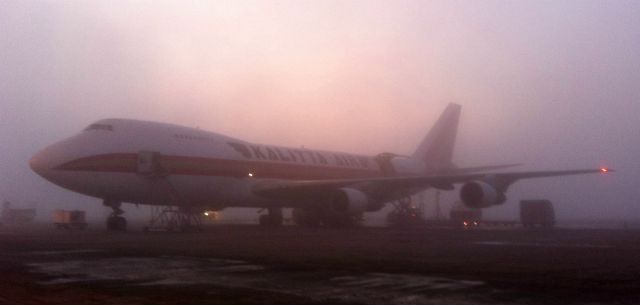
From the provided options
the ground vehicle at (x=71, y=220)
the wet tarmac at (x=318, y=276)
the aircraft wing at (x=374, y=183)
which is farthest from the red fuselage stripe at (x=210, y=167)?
the wet tarmac at (x=318, y=276)

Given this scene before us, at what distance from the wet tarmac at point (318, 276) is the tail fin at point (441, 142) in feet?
98.3

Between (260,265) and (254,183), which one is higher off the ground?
(254,183)

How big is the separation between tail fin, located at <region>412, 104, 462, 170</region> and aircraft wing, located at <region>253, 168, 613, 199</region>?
1177cm

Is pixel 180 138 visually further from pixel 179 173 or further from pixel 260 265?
pixel 260 265

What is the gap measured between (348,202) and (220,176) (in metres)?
6.14

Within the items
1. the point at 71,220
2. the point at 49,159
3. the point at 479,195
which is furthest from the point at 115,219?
the point at 479,195

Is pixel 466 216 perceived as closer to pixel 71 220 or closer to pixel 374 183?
pixel 374 183

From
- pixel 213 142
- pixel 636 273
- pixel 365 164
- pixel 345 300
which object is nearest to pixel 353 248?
pixel 636 273

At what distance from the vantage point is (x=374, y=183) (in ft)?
110

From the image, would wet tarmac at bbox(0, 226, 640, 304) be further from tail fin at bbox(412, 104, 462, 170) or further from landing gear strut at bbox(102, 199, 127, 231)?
tail fin at bbox(412, 104, 462, 170)

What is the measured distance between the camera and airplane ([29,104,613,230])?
26.1 metres

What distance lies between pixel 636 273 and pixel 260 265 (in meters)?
6.22

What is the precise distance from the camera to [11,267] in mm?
11141

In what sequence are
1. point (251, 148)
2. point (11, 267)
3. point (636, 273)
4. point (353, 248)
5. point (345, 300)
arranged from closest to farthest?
point (345, 300) < point (636, 273) < point (11, 267) < point (353, 248) < point (251, 148)
